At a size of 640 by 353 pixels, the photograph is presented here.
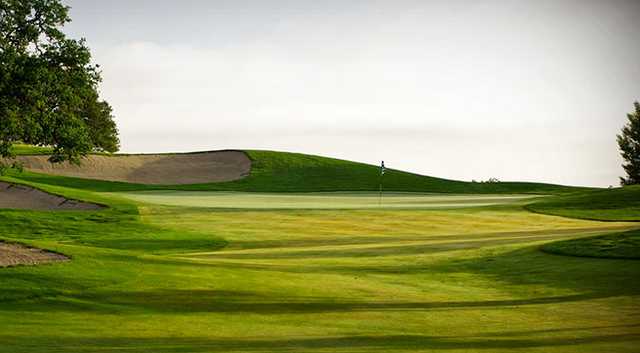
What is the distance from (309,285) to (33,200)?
120 ft

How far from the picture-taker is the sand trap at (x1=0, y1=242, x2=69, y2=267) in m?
25.3

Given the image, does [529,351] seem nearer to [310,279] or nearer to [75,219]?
[310,279]

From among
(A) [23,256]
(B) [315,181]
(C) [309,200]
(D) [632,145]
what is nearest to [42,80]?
(A) [23,256]

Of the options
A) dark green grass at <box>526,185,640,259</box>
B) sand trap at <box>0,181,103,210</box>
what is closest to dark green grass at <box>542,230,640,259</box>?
dark green grass at <box>526,185,640,259</box>

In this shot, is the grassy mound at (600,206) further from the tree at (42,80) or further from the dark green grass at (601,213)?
the tree at (42,80)

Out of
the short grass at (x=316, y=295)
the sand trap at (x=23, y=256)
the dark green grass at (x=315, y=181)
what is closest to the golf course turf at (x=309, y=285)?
the short grass at (x=316, y=295)

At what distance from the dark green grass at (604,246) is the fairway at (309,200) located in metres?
26.1

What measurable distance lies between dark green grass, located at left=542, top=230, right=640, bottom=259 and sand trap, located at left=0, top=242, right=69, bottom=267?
66.3 ft

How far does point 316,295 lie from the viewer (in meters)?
23.3

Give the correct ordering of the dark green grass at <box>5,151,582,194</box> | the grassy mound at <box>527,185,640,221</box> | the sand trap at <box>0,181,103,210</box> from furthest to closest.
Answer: the dark green grass at <box>5,151,582,194</box> → the grassy mound at <box>527,185,640,221</box> → the sand trap at <box>0,181,103,210</box>

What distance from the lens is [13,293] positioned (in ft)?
70.9

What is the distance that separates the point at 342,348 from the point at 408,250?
69.3 ft

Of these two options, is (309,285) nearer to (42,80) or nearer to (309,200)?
(42,80)

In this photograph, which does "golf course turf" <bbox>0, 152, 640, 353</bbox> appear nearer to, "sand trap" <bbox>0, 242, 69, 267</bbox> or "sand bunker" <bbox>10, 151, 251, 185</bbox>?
"sand trap" <bbox>0, 242, 69, 267</bbox>
